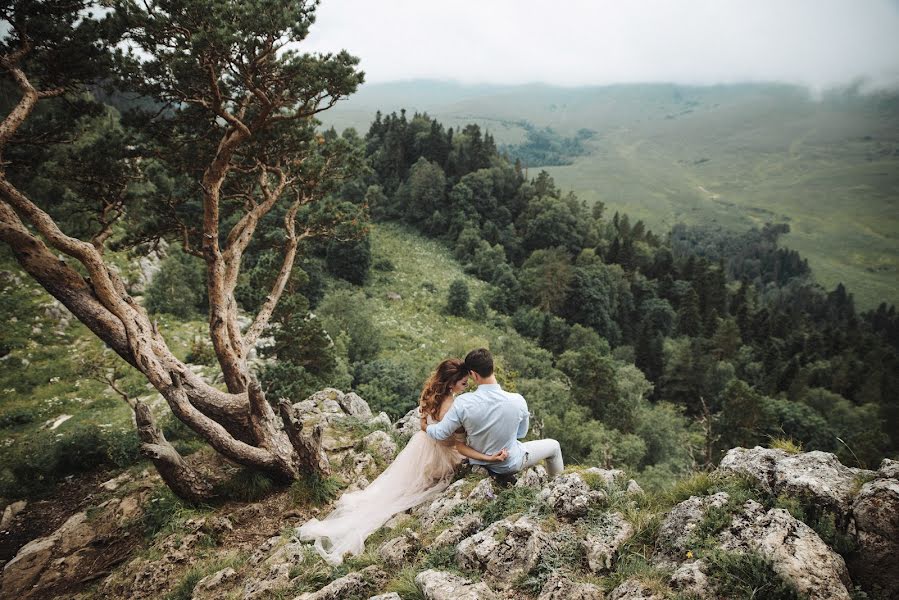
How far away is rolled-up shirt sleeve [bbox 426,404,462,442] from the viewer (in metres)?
6.39

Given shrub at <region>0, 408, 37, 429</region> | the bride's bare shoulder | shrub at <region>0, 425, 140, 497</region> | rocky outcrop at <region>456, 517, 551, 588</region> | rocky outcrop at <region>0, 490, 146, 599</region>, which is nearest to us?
rocky outcrop at <region>456, 517, 551, 588</region>

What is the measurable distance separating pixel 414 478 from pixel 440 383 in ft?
5.68

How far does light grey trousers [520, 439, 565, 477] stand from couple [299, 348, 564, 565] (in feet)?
0.05

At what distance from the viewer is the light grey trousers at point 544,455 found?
23.1ft

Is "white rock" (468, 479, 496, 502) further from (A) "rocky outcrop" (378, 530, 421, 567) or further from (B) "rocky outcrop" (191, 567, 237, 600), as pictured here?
(B) "rocky outcrop" (191, 567, 237, 600)

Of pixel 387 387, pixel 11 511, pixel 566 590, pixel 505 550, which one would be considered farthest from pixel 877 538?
pixel 387 387

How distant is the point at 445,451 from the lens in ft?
24.2

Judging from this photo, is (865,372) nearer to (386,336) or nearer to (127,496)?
(386,336)

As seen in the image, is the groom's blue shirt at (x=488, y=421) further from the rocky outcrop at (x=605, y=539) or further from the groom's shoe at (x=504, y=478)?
the rocky outcrop at (x=605, y=539)

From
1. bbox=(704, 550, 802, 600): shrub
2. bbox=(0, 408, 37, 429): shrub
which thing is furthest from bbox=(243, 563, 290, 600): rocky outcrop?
bbox=(0, 408, 37, 429): shrub

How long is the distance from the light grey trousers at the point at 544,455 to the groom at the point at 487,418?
0.24 meters

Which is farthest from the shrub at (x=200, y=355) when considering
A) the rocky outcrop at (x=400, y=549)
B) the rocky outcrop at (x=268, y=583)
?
the rocky outcrop at (x=400, y=549)

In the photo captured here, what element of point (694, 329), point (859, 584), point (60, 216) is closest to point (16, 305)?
point (60, 216)

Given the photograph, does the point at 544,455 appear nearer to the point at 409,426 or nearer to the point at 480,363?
the point at 480,363
